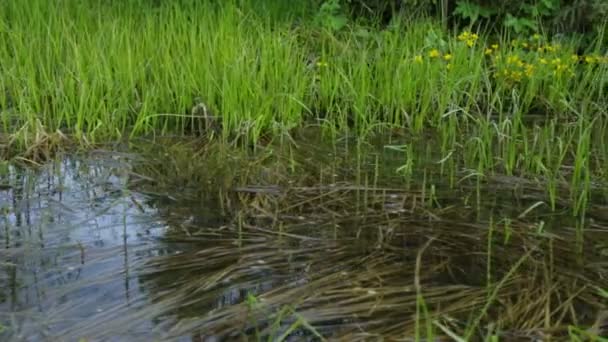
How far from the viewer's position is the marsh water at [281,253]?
2.05 meters

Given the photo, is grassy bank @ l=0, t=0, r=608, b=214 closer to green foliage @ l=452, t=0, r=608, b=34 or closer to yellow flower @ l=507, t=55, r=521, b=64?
yellow flower @ l=507, t=55, r=521, b=64

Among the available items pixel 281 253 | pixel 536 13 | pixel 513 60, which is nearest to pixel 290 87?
pixel 513 60

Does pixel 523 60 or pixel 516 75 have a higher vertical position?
pixel 523 60

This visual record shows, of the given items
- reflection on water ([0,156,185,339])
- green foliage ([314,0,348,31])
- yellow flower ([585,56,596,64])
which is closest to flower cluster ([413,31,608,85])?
yellow flower ([585,56,596,64])

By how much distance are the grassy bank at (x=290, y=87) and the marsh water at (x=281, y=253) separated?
321 millimetres

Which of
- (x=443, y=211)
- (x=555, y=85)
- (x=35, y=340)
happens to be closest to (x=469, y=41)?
(x=555, y=85)

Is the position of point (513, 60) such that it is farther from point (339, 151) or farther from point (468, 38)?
point (339, 151)

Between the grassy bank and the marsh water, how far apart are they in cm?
32

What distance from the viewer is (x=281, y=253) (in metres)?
2.49

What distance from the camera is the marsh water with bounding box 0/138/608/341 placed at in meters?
2.05

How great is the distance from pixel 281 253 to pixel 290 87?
1.89 m

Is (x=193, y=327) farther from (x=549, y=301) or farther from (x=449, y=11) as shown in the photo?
(x=449, y=11)

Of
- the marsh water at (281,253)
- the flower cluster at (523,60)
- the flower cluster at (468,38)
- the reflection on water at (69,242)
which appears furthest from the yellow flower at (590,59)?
the reflection on water at (69,242)

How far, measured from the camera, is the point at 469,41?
4723 mm
